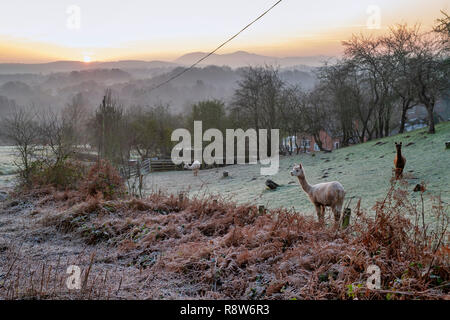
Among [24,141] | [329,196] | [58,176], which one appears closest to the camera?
[329,196]

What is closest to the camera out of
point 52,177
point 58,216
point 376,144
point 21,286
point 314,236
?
point 21,286

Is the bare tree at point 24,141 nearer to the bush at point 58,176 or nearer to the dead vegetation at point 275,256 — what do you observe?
the bush at point 58,176

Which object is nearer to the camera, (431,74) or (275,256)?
(275,256)

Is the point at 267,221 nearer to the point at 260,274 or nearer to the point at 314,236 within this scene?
the point at 314,236

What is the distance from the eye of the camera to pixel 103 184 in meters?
8.83

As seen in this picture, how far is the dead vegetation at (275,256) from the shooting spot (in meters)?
3.41

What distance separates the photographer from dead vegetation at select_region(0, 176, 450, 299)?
3.41 m

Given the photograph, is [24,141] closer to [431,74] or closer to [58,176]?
[58,176]

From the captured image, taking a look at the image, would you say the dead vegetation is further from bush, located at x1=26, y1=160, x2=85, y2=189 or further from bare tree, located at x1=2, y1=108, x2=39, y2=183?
bare tree, located at x1=2, y1=108, x2=39, y2=183

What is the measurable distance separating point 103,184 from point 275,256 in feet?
19.3

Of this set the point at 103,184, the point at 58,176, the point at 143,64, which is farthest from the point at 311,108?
the point at 143,64

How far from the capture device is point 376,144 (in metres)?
21.1
